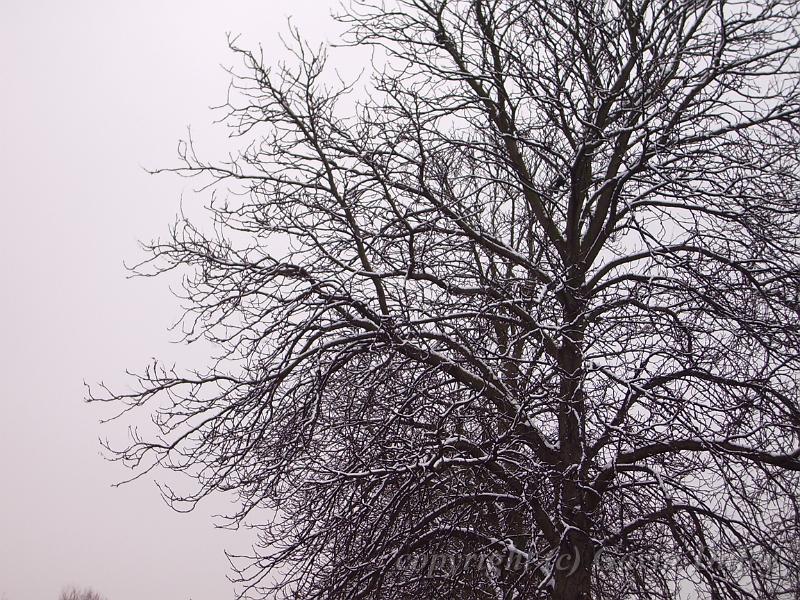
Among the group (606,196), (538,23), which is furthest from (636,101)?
(538,23)

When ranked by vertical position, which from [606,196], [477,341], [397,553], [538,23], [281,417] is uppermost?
[538,23]

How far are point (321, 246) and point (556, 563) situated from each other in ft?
11.4

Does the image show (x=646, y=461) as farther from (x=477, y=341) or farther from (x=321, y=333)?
(x=321, y=333)

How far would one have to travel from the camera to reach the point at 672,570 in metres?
6.92

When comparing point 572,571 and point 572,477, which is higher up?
point 572,477

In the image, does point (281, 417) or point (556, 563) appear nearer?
point (556, 563)

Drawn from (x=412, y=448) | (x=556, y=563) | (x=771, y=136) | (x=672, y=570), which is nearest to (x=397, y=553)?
(x=412, y=448)

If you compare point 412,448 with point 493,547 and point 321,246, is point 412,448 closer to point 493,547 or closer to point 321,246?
point 493,547

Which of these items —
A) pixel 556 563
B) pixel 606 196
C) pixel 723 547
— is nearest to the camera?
pixel 556 563

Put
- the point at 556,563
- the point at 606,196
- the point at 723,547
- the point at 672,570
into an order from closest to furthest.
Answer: the point at 556,563
the point at 723,547
the point at 672,570
the point at 606,196

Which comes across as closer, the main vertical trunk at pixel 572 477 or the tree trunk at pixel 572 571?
the main vertical trunk at pixel 572 477

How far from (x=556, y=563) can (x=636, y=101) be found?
4066 mm

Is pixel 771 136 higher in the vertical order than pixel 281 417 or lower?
higher

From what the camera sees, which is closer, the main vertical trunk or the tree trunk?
the main vertical trunk
